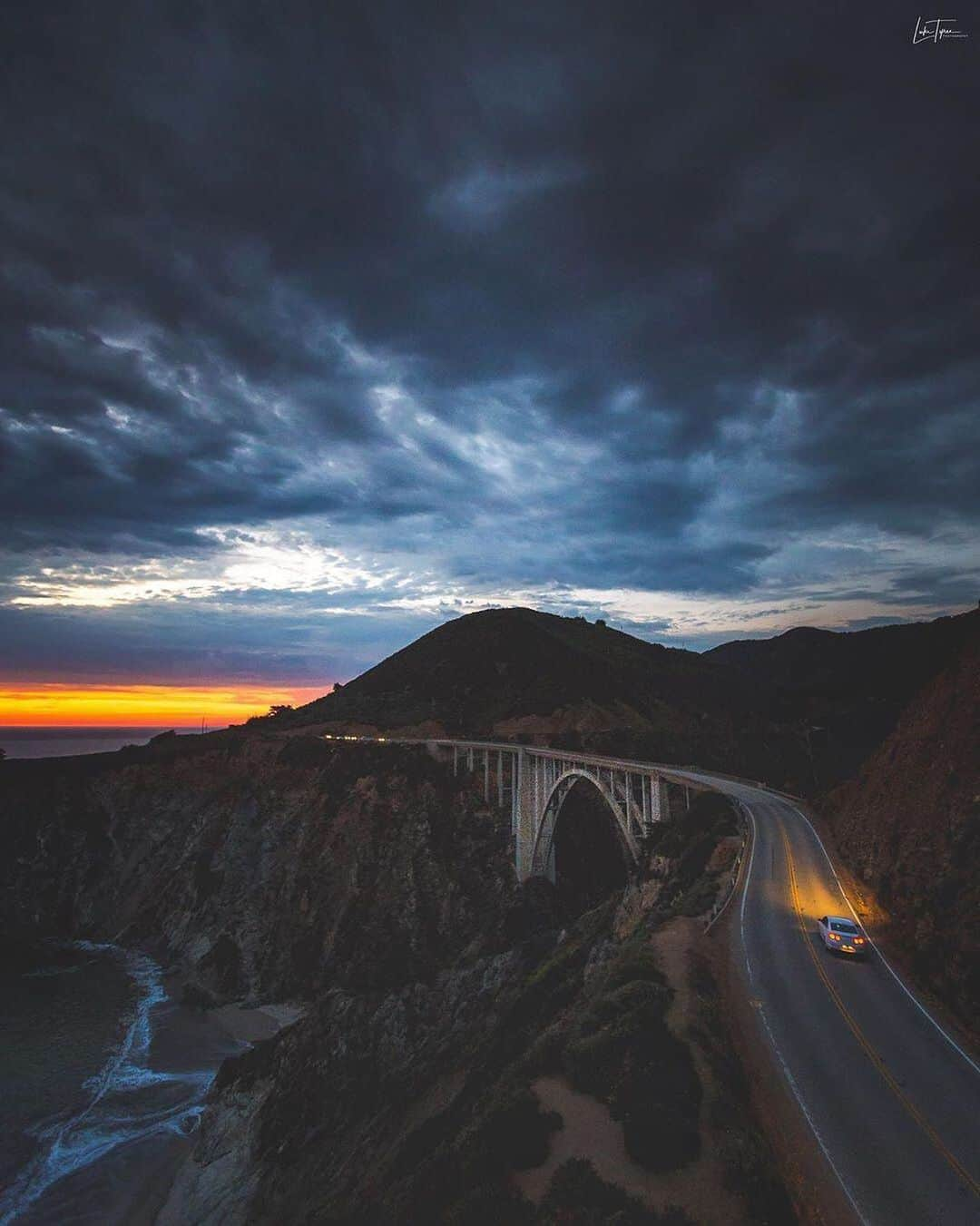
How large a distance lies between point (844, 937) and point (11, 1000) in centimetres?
7203

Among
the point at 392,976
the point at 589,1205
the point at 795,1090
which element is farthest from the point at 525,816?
the point at 589,1205

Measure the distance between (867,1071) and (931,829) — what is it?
46.0 ft

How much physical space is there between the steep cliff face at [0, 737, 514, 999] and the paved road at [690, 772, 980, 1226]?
4284 cm

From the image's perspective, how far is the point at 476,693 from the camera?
443ft

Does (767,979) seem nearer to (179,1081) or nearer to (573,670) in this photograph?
(179,1081)

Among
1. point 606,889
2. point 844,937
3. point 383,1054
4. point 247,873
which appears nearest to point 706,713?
point 606,889

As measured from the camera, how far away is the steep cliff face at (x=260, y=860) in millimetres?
62656

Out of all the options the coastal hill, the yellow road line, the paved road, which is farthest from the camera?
the coastal hill

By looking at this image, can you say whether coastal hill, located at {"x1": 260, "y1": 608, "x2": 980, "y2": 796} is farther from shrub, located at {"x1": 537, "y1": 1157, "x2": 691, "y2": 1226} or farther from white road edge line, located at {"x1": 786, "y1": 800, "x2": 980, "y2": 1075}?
shrub, located at {"x1": 537, "y1": 1157, "x2": 691, "y2": 1226}

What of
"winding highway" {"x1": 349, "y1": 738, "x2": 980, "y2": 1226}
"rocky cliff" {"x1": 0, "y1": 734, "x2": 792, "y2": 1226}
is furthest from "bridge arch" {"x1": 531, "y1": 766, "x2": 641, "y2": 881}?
"winding highway" {"x1": 349, "y1": 738, "x2": 980, "y2": 1226}

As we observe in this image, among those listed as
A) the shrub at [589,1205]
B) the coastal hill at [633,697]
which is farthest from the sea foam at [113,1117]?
the coastal hill at [633,697]

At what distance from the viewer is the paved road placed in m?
12.2

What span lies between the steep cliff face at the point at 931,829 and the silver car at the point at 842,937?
1.60 meters

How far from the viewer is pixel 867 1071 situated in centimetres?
1583
